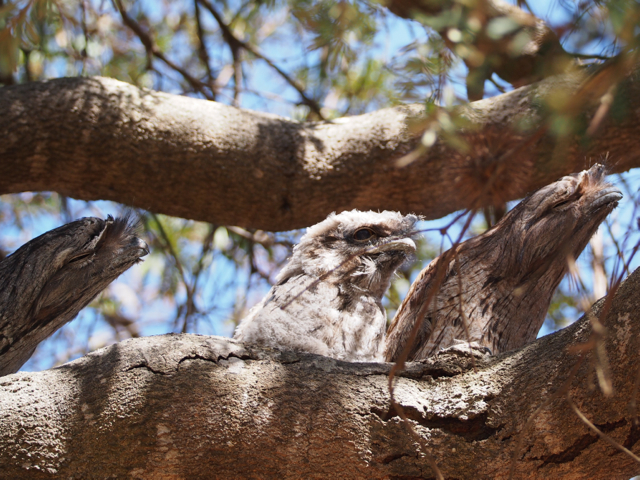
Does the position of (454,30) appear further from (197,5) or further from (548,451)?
(197,5)

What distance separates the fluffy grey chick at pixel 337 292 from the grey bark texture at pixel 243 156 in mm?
221

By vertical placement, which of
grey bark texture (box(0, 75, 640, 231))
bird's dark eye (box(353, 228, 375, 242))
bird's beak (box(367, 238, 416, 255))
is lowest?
bird's beak (box(367, 238, 416, 255))

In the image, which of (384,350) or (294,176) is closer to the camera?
(384,350)

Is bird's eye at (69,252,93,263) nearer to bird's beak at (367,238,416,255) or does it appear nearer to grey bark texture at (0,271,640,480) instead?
grey bark texture at (0,271,640,480)

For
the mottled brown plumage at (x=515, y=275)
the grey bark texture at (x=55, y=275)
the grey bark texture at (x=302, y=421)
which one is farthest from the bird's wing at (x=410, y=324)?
the grey bark texture at (x=55, y=275)

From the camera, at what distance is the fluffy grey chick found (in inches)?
114

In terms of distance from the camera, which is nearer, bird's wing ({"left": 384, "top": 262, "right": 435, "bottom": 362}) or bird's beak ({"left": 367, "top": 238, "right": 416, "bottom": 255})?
bird's wing ({"left": 384, "top": 262, "right": 435, "bottom": 362})

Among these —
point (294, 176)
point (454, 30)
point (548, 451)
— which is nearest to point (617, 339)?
point (548, 451)

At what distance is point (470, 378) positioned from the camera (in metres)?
1.96

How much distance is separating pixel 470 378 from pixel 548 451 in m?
0.32

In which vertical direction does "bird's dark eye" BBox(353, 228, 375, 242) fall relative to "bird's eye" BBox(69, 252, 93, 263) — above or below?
above

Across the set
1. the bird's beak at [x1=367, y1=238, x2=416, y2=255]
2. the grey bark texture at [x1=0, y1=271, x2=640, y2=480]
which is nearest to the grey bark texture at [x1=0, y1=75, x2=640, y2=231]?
the bird's beak at [x1=367, y1=238, x2=416, y2=255]

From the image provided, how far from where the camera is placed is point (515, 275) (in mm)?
3072

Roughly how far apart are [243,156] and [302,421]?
1.90m
